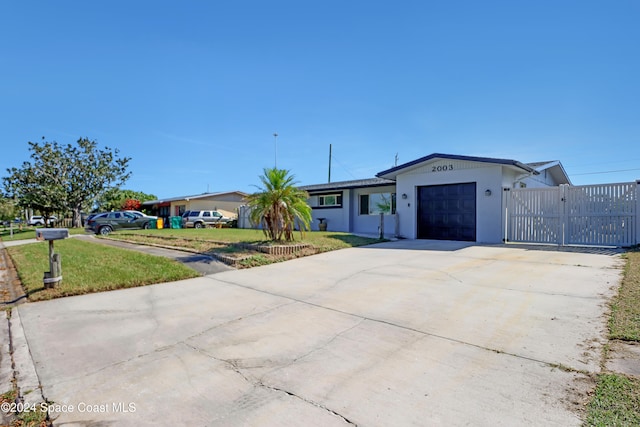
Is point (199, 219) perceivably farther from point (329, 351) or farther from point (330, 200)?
point (329, 351)

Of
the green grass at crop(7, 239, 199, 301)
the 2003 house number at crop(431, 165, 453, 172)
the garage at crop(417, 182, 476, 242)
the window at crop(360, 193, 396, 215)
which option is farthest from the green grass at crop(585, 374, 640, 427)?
the window at crop(360, 193, 396, 215)

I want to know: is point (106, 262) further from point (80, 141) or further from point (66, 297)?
point (80, 141)

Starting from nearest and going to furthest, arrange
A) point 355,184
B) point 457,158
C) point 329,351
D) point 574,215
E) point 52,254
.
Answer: point 329,351, point 52,254, point 574,215, point 457,158, point 355,184

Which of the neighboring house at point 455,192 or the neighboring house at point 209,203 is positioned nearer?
the neighboring house at point 455,192

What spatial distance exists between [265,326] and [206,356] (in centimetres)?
92

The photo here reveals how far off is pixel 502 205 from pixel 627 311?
27.5 feet

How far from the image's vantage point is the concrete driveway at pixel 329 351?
7.66ft

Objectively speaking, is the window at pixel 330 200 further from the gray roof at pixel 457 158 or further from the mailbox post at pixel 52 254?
the mailbox post at pixel 52 254

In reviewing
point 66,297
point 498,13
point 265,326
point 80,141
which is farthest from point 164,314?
point 80,141

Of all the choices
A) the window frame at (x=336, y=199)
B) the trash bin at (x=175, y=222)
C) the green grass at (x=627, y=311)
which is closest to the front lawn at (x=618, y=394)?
the green grass at (x=627, y=311)

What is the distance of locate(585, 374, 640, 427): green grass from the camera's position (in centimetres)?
205

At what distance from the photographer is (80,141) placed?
109 feet

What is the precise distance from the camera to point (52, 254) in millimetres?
5934

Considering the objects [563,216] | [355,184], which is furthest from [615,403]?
[355,184]
